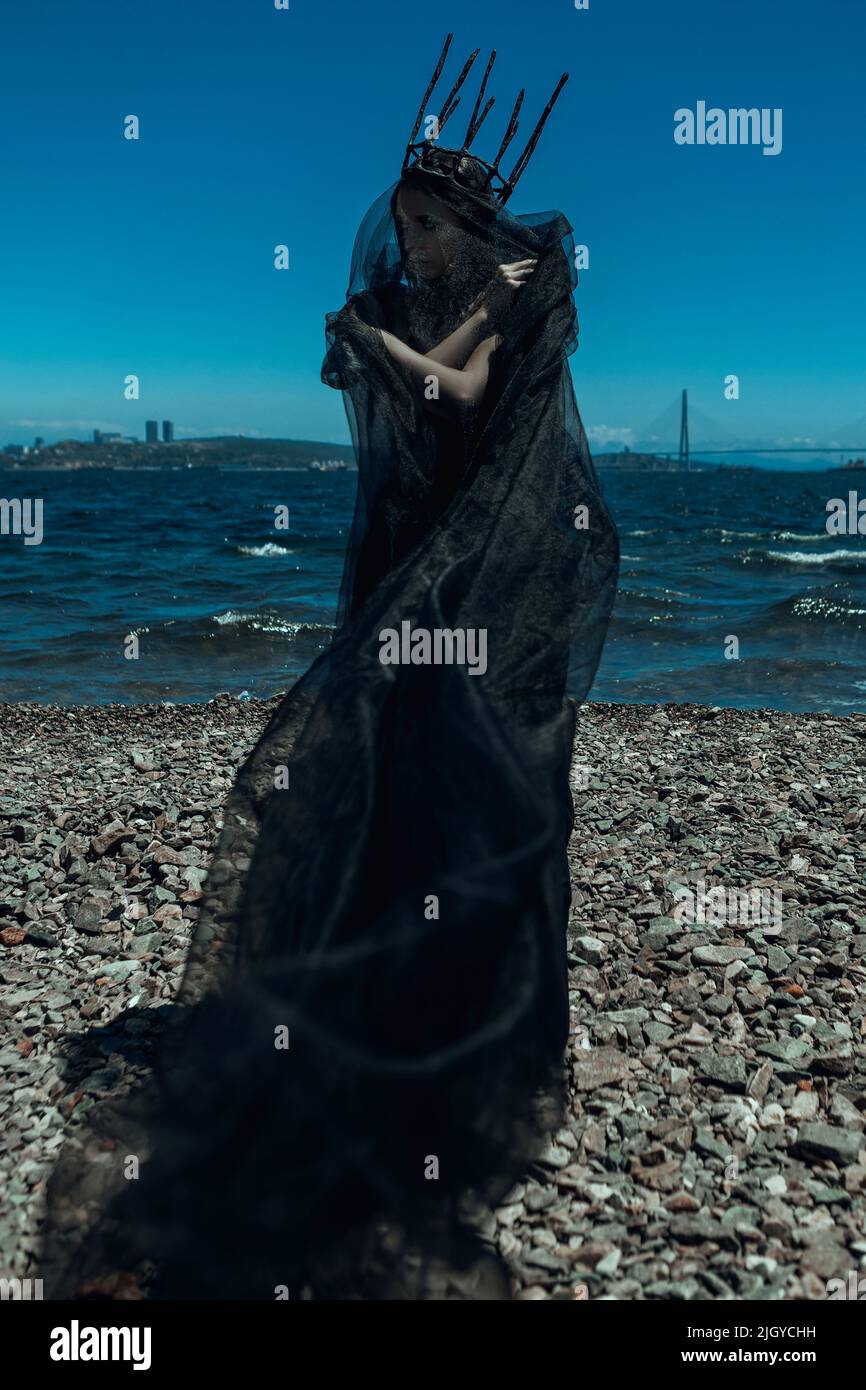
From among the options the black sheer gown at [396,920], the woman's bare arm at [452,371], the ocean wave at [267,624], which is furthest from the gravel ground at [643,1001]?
the ocean wave at [267,624]

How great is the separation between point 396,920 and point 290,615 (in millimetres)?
16745

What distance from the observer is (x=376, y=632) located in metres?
3.47

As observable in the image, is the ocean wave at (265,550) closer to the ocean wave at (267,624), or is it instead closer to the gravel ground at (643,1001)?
the ocean wave at (267,624)

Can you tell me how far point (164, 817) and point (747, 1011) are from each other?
4086 mm

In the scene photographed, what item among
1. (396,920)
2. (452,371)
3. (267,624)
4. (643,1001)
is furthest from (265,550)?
(396,920)

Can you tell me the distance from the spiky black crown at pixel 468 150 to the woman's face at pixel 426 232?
93 millimetres

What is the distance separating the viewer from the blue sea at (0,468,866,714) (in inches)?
573

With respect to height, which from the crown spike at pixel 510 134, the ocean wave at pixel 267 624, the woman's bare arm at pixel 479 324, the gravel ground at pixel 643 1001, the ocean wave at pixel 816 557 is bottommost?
the gravel ground at pixel 643 1001

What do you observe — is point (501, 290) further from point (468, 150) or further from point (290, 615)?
point (290, 615)

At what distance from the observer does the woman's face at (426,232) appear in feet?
12.4

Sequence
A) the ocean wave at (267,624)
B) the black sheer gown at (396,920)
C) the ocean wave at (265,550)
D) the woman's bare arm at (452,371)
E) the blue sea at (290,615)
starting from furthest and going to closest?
the ocean wave at (265,550) → the ocean wave at (267,624) → the blue sea at (290,615) → the woman's bare arm at (452,371) → the black sheer gown at (396,920)

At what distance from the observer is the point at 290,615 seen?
1970 centimetres
